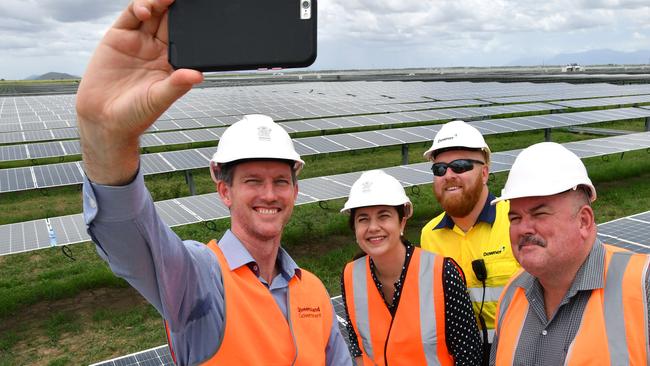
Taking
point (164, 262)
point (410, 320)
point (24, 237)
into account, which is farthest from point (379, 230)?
point (24, 237)

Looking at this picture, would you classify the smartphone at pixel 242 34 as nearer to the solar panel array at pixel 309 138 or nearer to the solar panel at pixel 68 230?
the solar panel array at pixel 309 138

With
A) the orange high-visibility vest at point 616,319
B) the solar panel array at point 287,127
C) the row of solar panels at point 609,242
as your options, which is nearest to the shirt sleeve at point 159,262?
the orange high-visibility vest at point 616,319

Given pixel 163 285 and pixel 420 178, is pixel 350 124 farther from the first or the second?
pixel 163 285

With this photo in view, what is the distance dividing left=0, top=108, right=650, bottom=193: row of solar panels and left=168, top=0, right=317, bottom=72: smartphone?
5878 mm

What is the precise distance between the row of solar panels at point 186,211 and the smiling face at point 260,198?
5.94 meters

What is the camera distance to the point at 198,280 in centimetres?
166

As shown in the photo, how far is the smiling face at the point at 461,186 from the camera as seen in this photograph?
3.29 meters

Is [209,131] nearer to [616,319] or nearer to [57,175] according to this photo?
[57,175]

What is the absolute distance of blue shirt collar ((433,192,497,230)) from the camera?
3.24 m

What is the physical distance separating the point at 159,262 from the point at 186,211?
7061mm

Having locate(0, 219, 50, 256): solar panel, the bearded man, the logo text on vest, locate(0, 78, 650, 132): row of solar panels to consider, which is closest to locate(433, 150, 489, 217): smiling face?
the bearded man

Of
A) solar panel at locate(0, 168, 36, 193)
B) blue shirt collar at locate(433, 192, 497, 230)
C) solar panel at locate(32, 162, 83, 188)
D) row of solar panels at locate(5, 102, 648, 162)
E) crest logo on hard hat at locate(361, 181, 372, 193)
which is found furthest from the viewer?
row of solar panels at locate(5, 102, 648, 162)

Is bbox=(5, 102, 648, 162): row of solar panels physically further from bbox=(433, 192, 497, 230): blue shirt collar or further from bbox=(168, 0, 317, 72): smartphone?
bbox=(168, 0, 317, 72): smartphone

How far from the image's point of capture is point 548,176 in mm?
2176
